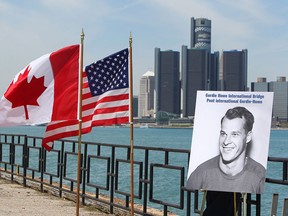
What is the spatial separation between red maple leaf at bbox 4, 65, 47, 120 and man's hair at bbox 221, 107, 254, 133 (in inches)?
100

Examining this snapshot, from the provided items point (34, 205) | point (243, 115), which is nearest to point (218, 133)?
point (243, 115)

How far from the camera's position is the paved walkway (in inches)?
374

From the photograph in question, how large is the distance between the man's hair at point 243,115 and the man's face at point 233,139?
34 millimetres

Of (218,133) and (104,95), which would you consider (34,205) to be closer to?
(104,95)

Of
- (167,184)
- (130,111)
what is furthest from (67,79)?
(167,184)

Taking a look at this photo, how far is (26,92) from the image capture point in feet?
25.2

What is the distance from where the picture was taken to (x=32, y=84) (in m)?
7.66

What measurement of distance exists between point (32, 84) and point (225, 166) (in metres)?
2.79

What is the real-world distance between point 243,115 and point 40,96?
273 cm

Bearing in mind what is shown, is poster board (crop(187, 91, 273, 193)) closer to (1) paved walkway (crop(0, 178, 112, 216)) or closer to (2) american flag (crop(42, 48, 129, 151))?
(2) american flag (crop(42, 48, 129, 151))

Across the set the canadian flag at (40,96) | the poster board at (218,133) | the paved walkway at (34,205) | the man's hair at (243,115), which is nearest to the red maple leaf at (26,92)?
the canadian flag at (40,96)

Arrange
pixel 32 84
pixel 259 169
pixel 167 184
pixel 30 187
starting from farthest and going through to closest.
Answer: pixel 167 184 < pixel 30 187 < pixel 32 84 < pixel 259 169

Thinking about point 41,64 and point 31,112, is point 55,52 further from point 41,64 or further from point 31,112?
point 31,112

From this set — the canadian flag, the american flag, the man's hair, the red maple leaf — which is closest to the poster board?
the man's hair
